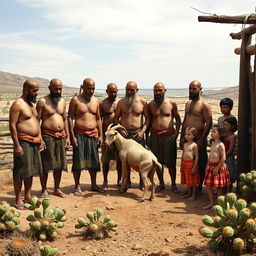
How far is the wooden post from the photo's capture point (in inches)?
222

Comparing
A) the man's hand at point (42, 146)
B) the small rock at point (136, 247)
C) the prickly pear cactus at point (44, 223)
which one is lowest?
the small rock at point (136, 247)

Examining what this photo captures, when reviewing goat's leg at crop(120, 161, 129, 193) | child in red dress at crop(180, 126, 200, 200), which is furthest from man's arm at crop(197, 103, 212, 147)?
goat's leg at crop(120, 161, 129, 193)

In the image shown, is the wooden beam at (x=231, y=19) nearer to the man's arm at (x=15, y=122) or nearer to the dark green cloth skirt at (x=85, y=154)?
the dark green cloth skirt at (x=85, y=154)

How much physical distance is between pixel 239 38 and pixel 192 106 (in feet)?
4.89

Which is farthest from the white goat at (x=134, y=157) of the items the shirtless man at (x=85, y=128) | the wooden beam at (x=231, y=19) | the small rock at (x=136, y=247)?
the wooden beam at (x=231, y=19)

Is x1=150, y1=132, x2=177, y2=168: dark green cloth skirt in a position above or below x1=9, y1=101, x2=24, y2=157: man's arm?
below

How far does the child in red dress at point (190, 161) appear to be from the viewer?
5496 mm

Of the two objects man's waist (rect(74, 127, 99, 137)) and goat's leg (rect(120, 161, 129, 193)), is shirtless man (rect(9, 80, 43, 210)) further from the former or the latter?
goat's leg (rect(120, 161, 129, 193))

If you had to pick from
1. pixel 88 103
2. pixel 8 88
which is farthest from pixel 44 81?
pixel 88 103

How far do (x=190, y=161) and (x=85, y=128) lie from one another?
1790mm

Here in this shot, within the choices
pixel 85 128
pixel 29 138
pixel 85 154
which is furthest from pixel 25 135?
pixel 85 154

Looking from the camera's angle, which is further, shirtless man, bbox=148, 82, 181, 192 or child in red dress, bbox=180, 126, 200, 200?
shirtless man, bbox=148, 82, 181, 192

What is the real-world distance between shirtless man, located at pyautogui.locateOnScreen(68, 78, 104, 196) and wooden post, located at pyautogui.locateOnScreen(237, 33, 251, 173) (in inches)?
92.1

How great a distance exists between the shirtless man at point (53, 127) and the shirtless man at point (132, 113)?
96 centimetres
